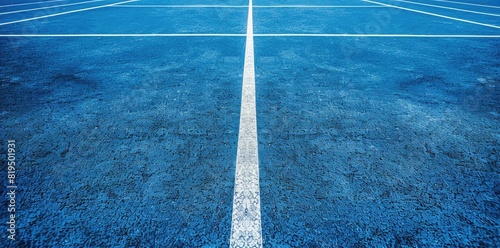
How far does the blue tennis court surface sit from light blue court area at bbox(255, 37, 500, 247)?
1cm

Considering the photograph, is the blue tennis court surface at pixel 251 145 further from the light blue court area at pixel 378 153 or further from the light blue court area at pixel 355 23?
the light blue court area at pixel 355 23

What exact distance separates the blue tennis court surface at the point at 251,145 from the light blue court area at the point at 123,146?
0.01 m

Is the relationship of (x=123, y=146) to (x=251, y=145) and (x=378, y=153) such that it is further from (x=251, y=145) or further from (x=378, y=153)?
(x=378, y=153)

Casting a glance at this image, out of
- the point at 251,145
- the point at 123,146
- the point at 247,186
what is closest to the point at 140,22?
the point at 123,146

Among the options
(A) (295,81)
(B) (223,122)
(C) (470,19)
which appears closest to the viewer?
(B) (223,122)

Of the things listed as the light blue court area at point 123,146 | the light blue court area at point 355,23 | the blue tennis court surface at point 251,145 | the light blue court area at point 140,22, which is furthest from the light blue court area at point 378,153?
the light blue court area at point 140,22

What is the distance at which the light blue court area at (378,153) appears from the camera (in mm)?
1646

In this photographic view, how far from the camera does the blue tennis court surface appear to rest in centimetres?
165

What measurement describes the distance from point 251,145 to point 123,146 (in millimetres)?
1237

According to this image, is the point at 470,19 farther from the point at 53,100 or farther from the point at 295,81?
the point at 53,100

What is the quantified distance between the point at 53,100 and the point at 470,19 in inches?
423

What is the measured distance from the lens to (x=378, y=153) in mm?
2283

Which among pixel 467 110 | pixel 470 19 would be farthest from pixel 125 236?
pixel 470 19

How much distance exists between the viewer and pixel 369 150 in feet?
7.61
